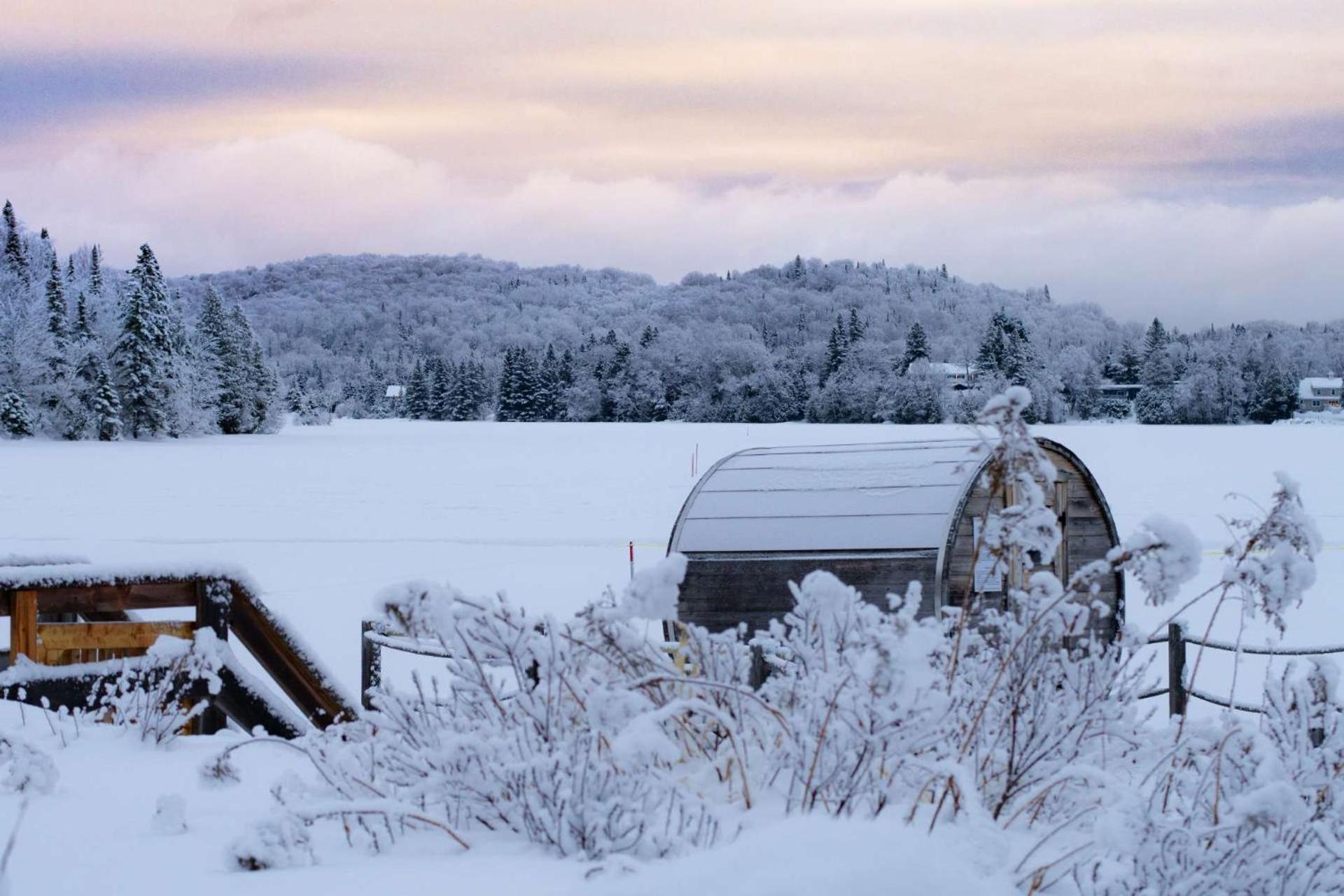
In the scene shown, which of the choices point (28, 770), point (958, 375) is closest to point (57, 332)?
point (28, 770)

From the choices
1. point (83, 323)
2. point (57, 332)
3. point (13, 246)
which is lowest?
point (57, 332)

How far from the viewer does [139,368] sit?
204ft

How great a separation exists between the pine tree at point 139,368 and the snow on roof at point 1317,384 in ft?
380

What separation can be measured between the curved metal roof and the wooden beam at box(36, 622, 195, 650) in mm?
3489

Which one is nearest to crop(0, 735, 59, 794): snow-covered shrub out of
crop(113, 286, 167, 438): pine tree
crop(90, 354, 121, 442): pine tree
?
crop(90, 354, 121, 442): pine tree

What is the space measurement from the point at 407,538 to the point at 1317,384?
14224cm

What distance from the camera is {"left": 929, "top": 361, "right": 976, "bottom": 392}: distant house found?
365ft

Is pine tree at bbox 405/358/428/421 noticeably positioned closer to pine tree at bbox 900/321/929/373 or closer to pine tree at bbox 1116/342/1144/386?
pine tree at bbox 900/321/929/373

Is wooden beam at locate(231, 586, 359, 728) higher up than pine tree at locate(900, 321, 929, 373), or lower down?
lower down

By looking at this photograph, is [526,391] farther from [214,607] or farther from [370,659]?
[214,607]

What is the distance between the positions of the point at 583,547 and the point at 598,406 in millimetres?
88906

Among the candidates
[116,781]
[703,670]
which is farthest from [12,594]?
[703,670]

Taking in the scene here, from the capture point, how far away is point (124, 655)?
19.5 ft

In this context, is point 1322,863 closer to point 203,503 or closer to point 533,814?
point 533,814
